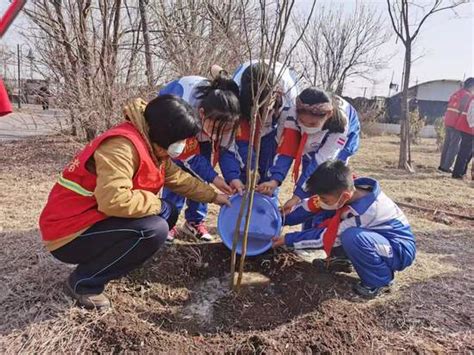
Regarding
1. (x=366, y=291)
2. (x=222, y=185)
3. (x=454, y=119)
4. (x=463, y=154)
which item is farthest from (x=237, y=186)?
(x=454, y=119)

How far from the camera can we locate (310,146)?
2.84 meters

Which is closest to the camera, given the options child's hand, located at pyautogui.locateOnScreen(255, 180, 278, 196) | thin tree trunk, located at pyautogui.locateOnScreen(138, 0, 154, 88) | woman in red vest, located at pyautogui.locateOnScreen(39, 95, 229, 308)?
woman in red vest, located at pyautogui.locateOnScreen(39, 95, 229, 308)

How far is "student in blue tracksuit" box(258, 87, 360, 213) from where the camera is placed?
2.58 meters

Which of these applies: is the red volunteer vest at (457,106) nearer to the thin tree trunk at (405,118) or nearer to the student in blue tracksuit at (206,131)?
the thin tree trunk at (405,118)

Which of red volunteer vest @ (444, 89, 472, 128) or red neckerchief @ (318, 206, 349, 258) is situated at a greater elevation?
red volunteer vest @ (444, 89, 472, 128)

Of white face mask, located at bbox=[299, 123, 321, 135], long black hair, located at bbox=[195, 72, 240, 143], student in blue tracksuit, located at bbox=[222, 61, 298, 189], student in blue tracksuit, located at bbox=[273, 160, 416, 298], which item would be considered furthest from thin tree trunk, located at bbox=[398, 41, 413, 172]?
long black hair, located at bbox=[195, 72, 240, 143]

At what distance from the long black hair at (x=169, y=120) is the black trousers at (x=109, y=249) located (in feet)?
1.20

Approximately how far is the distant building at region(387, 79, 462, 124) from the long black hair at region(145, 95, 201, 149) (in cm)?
2451

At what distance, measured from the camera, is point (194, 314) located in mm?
2164

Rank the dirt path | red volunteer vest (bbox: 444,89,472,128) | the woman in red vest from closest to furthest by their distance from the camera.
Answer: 1. the woman in red vest
2. the dirt path
3. red volunteer vest (bbox: 444,89,472,128)


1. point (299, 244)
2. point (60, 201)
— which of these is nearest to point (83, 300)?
point (60, 201)

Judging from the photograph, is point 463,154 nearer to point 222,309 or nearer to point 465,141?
point 465,141

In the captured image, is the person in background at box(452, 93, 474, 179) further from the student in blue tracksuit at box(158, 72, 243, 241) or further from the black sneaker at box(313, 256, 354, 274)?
the student in blue tracksuit at box(158, 72, 243, 241)

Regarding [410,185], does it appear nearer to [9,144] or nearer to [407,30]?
[407,30]
